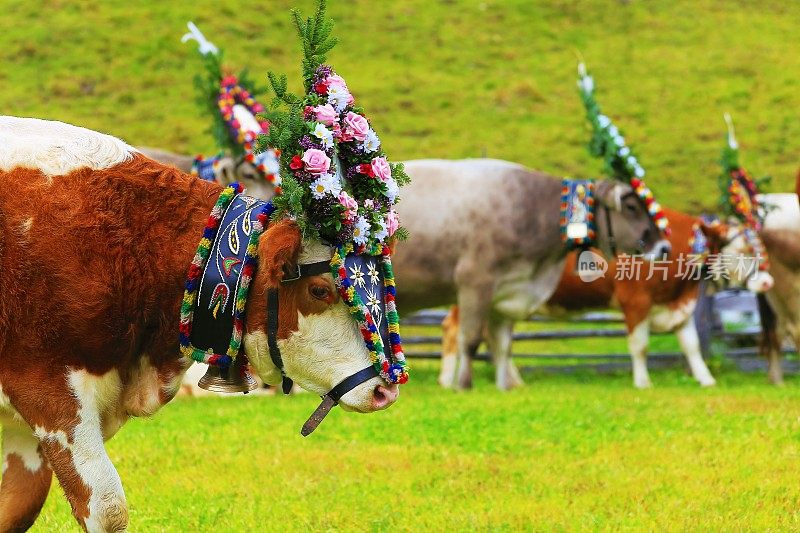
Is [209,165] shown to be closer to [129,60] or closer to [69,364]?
[69,364]

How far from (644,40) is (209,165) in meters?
26.4

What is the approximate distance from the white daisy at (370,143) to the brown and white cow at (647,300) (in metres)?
8.33

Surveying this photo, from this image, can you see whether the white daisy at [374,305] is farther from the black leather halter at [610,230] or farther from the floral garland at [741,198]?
the floral garland at [741,198]

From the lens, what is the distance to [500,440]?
26.4ft

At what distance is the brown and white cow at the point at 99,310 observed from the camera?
3.97 meters

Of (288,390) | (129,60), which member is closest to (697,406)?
(288,390)

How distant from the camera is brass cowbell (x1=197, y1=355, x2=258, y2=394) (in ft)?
14.5

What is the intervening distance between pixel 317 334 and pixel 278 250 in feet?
1.25

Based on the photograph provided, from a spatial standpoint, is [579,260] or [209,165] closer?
[209,165]

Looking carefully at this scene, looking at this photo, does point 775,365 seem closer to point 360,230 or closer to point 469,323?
point 469,323

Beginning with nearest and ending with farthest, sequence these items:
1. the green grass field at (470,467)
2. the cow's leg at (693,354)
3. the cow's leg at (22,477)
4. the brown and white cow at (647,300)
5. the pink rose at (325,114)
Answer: the pink rose at (325,114) < the cow's leg at (22,477) < the green grass field at (470,467) < the cow's leg at (693,354) < the brown and white cow at (647,300)

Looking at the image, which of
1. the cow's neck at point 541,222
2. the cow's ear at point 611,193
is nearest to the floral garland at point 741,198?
the cow's ear at point 611,193

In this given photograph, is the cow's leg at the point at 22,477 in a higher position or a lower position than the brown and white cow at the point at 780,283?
higher

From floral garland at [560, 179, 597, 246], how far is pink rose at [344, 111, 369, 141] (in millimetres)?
7718
